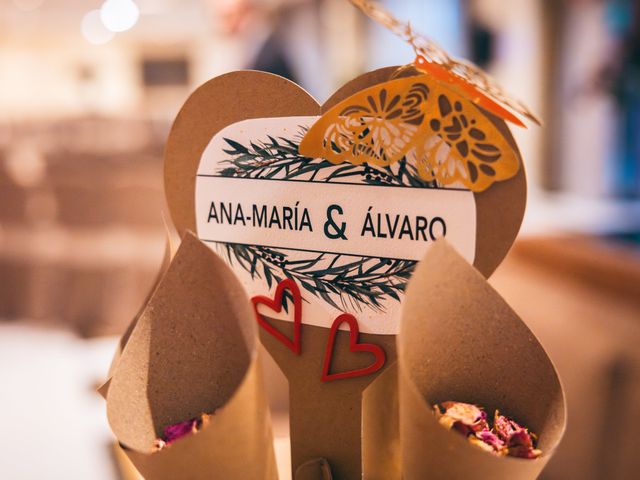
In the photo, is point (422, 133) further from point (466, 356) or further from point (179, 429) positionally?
point (179, 429)

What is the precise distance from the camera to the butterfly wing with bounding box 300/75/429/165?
50 centimetres

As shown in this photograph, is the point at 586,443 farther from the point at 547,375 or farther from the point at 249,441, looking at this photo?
the point at 249,441

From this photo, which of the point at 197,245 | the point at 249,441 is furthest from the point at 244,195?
the point at 249,441

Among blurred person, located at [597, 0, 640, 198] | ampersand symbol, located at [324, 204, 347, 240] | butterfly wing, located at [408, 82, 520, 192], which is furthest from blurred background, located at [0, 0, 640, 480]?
butterfly wing, located at [408, 82, 520, 192]

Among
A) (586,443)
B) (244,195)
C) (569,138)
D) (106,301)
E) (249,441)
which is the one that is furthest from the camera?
(569,138)

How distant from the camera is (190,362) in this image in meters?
0.51

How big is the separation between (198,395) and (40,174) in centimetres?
126

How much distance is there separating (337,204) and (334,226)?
2 centimetres

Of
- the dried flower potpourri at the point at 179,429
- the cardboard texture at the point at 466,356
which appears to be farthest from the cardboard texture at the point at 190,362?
the cardboard texture at the point at 466,356

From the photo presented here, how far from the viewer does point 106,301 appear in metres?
1.55

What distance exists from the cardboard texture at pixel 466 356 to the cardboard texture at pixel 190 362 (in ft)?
0.38

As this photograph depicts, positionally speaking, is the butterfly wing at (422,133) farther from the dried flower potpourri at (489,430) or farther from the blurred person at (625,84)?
the blurred person at (625,84)

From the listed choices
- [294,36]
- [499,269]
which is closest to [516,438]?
[499,269]

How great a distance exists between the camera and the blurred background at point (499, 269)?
0.90 meters
